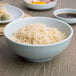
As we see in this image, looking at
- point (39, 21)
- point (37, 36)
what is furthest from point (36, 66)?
point (39, 21)

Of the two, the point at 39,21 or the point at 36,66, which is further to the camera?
the point at 39,21

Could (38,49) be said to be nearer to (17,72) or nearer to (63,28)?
(17,72)

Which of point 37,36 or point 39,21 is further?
point 39,21

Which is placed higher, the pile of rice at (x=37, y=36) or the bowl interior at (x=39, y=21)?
the pile of rice at (x=37, y=36)

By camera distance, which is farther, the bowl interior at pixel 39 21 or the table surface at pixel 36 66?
the bowl interior at pixel 39 21

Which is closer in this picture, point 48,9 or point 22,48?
point 22,48

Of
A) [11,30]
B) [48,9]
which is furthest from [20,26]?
[48,9]

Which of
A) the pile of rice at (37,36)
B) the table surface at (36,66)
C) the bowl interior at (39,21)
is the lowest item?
the table surface at (36,66)

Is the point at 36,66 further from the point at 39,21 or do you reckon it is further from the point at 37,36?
the point at 39,21
